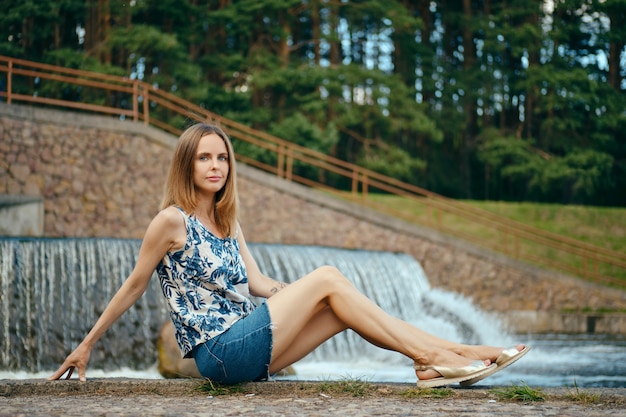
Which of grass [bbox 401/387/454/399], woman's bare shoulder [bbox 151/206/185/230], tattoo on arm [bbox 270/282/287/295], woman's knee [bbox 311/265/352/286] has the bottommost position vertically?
grass [bbox 401/387/454/399]

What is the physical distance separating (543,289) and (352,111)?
304 inches

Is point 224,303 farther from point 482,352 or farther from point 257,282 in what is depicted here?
point 482,352

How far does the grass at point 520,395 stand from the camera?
3707 millimetres

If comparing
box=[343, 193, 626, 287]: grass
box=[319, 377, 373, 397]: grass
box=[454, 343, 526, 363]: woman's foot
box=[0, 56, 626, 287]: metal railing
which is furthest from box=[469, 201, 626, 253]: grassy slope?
box=[319, 377, 373, 397]: grass

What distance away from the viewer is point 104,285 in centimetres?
984

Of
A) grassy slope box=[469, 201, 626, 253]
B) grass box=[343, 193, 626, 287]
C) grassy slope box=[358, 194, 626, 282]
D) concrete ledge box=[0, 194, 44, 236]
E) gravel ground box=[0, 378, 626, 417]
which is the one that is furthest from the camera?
grassy slope box=[469, 201, 626, 253]

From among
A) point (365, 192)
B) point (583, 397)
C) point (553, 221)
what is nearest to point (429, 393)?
point (583, 397)

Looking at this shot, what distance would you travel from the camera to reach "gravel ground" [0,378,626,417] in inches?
132

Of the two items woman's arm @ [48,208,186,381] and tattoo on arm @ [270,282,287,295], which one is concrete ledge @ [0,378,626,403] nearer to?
woman's arm @ [48,208,186,381]

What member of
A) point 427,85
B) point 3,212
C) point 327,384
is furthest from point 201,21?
point 327,384

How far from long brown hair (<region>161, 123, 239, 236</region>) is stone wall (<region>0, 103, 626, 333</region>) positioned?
9983 millimetres

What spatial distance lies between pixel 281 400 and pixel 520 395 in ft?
3.38

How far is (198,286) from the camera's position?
385 centimetres

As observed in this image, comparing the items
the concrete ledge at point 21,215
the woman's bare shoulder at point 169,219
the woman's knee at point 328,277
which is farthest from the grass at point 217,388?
the concrete ledge at point 21,215
